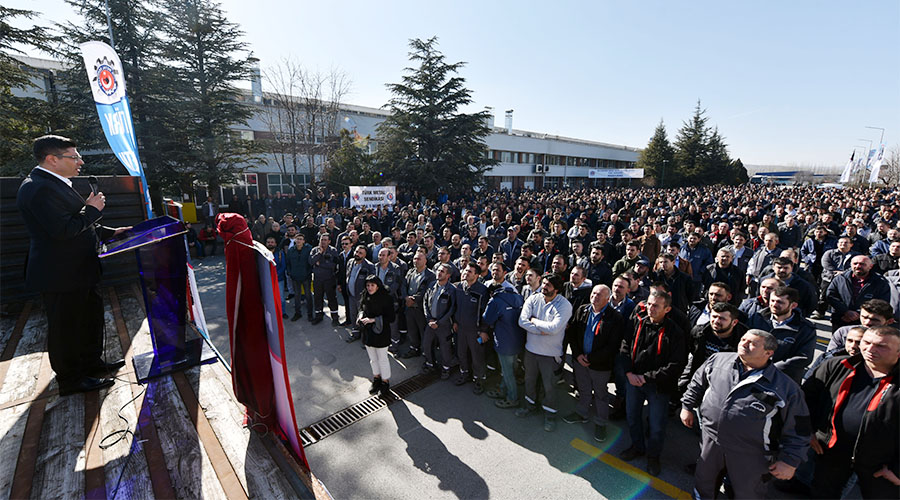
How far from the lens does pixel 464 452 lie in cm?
409

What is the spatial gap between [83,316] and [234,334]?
1592 millimetres

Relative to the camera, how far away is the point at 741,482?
292cm

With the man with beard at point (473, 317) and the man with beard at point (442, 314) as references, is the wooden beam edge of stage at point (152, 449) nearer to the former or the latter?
the man with beard at point (442, 314)

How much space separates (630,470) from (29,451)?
4980 millimetres

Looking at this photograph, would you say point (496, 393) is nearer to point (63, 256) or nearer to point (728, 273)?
point (728, 273)

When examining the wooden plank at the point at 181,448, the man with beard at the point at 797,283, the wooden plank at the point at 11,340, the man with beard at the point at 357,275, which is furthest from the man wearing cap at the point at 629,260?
the wooden plank at the point at 11,340

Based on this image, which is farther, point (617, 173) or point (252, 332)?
point (617, 173)

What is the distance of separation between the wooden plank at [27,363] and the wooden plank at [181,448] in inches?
39.0

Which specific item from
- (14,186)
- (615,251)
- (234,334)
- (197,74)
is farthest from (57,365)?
(197,74)

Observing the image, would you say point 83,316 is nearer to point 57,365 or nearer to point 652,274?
point 57,365

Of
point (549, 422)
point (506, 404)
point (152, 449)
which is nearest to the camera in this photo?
point (152, 449)

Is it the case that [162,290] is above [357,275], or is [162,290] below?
above

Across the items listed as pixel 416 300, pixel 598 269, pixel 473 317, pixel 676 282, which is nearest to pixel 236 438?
pixel 473 317

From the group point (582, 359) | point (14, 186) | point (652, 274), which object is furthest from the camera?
point (652, 274)
